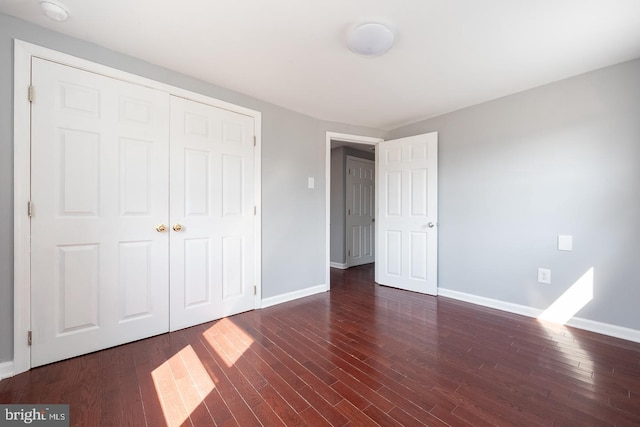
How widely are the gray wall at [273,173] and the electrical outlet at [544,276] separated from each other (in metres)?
2.30

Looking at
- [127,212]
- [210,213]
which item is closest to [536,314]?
[210,213]

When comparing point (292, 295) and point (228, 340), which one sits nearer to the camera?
point (228, 340)

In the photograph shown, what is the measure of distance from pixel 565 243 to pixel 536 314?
0.75 metres

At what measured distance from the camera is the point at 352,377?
5.53 ft

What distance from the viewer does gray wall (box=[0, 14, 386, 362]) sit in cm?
165

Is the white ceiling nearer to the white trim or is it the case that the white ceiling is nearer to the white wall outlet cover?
the white trim

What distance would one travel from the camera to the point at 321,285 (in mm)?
3484

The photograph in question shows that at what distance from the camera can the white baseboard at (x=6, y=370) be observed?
5.35ft

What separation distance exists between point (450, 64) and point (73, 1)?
259cm

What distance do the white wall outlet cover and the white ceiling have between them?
1.47 m

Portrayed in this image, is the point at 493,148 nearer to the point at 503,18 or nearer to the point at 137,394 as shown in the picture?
the point at 503,18

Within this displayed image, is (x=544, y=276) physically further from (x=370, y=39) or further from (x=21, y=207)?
(x=21, y=207)

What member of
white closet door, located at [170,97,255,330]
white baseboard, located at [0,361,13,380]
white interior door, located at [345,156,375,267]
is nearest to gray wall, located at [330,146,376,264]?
white interior door, located at [345,156,375,267]

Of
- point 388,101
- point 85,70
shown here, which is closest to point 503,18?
point 388,101
